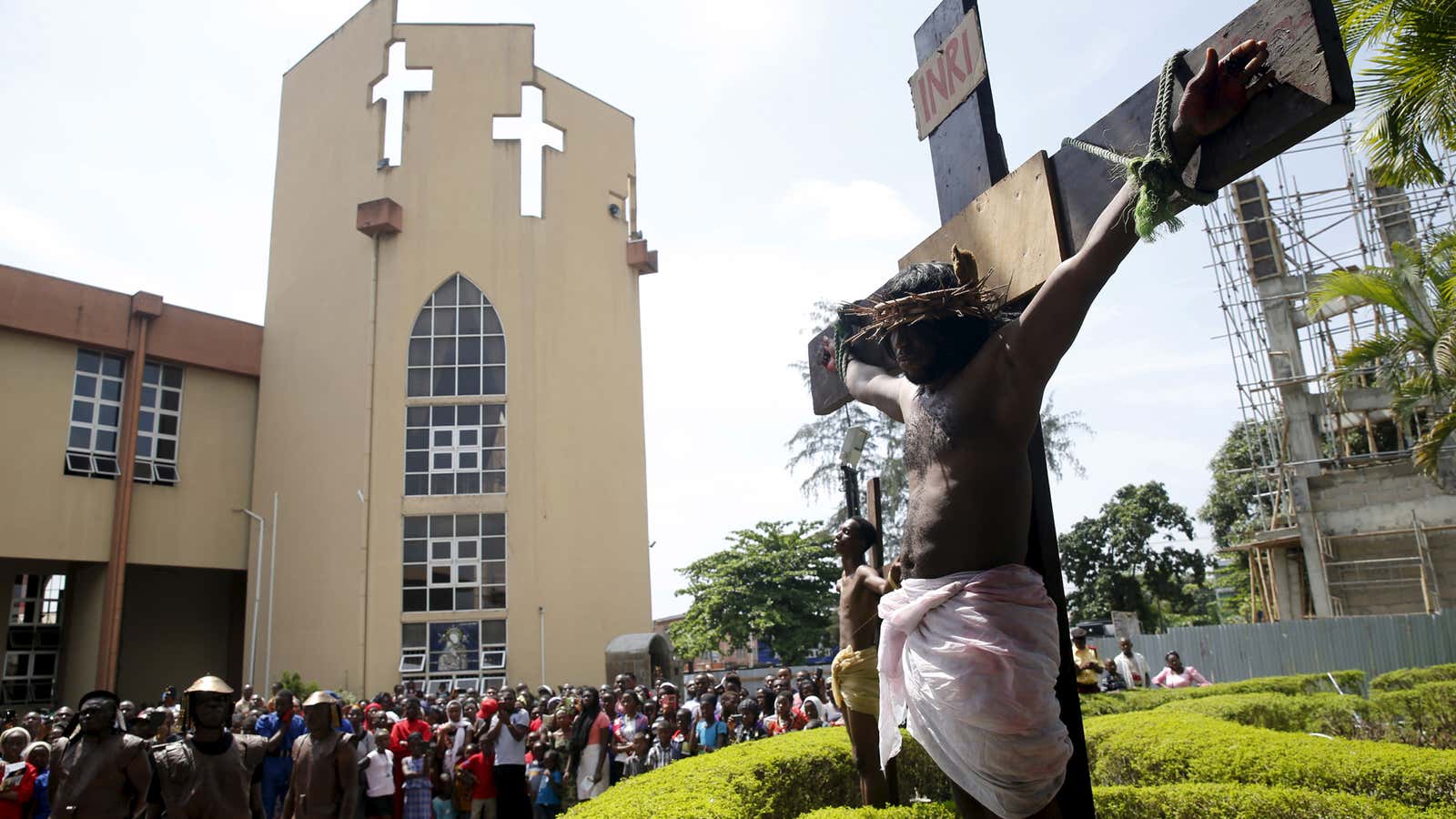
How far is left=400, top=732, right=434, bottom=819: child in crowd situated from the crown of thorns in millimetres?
9660

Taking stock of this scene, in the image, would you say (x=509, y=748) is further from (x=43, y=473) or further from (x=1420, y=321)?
(x=43, y=473)

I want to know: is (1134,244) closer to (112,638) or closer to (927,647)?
(927,647)

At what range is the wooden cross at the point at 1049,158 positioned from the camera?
197 centimetres

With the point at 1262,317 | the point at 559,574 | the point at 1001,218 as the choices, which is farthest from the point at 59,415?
the point at 1262,317

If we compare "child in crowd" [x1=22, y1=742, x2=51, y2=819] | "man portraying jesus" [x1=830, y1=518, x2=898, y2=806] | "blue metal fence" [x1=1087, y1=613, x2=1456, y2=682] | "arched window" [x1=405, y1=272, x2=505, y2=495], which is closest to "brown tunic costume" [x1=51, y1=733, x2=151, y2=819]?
"child in crowd" [x1=22, y1=742, x2=51, y2=819]

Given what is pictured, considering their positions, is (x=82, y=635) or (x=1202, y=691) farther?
(x=82, y=635)

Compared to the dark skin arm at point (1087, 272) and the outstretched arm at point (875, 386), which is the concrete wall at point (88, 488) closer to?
the outstretched arm at point (875, 386)

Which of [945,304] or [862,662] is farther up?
[945,304]

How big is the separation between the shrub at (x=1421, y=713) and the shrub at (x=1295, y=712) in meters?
0.28

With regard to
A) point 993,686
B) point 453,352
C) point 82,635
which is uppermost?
point 453,352

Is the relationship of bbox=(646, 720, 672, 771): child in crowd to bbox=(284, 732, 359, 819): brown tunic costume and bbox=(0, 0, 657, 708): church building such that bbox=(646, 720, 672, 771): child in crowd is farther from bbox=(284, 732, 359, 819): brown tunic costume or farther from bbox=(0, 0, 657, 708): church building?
bbox=(0, 0, 657, 708): church building

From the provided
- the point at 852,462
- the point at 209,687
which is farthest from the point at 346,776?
the point at 852,462

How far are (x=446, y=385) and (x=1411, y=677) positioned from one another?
22.5 m

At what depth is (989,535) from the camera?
2227 mm
